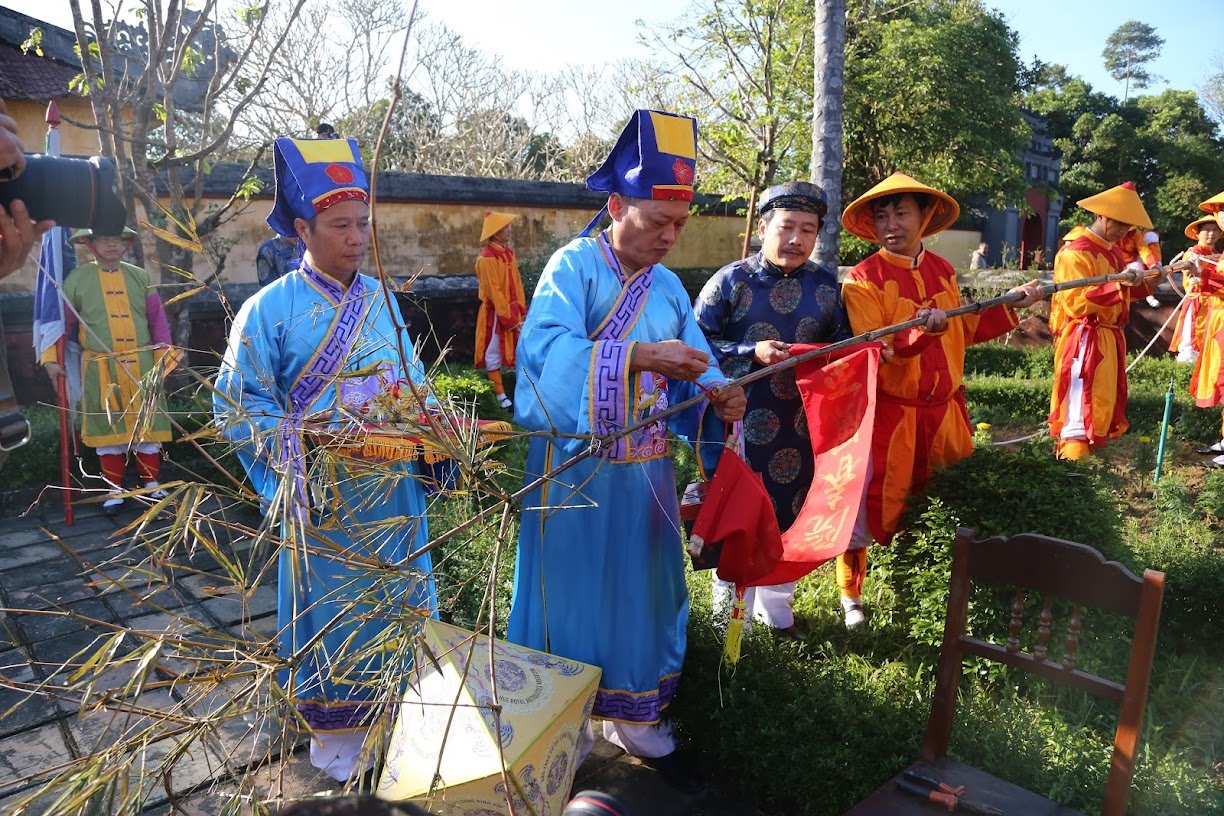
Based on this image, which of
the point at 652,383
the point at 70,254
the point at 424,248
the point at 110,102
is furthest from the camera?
the point at 424,248

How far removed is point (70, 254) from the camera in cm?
668

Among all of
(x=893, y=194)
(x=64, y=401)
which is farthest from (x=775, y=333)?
(x=64, y=401)

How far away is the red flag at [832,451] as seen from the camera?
122 inches

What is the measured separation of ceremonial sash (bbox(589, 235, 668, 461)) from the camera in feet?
8.71

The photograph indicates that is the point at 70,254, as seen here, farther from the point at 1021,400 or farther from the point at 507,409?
the point at 1021,400

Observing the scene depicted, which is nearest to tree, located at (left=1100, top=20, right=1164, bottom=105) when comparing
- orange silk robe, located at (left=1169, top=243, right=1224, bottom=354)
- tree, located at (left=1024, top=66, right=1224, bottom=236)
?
tree, located at (left=1024, top=66, right=1224, bottom=236)

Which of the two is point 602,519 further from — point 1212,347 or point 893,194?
point 1212,347

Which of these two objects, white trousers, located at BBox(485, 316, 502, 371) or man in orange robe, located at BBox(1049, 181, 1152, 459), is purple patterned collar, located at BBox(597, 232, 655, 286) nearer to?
man in orange robe, located at BBox(1049, 181, 1152, 459)

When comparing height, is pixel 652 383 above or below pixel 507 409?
above

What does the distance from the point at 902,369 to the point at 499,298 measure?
6.20m

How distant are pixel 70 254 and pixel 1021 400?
8.10 meters

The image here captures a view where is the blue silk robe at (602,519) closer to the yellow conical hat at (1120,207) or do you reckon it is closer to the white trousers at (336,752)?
the white trousers at (336,752)

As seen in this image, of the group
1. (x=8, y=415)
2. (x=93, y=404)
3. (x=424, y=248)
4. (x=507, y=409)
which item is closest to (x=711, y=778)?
(x=8, y=415)

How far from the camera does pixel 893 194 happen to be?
154 inches
